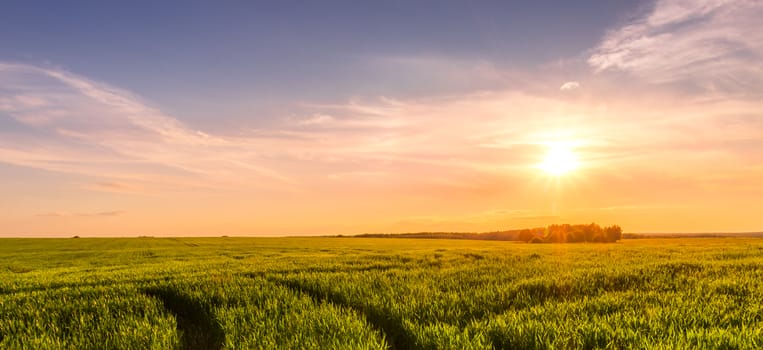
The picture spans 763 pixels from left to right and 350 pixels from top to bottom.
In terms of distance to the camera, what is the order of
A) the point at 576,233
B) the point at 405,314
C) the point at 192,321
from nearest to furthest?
the point at 405,314 → the point at 192,321 → the point at 576,233

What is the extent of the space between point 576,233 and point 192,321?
10068 cm

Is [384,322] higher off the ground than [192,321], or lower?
higher

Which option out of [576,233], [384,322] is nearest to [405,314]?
[384,322]

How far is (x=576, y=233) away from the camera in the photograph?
9519 cm

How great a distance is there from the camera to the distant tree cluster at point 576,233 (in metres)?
92.0

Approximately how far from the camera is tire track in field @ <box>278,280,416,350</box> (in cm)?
491

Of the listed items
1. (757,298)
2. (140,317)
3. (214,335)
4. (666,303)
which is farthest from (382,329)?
(757,298)

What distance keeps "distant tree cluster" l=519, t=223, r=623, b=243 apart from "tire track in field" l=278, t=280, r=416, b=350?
89.9 metres

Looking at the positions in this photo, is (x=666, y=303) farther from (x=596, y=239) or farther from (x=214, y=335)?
(x=596, y=239)

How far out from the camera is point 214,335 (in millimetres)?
5625

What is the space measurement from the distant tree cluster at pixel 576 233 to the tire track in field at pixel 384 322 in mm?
89854

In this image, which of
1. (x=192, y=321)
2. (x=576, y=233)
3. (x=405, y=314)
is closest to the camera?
(x=405, y=314)


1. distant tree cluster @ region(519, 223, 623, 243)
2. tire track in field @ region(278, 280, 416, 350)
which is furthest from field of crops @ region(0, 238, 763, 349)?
distant tree cluster @ region(519, 223, 623, 243)

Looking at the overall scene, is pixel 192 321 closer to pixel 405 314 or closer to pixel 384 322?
pixel 384 322
